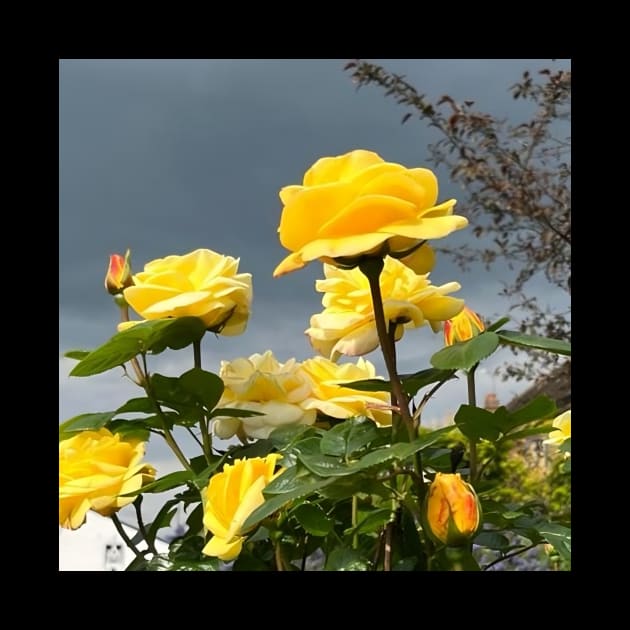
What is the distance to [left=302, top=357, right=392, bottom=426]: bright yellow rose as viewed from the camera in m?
0.84

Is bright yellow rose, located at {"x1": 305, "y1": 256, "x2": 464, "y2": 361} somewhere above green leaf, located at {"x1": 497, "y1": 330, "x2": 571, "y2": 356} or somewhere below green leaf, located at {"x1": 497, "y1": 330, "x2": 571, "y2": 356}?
above

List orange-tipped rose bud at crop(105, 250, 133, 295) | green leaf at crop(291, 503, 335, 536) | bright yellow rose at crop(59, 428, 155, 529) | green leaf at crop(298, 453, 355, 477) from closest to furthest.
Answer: green leaf at crop(298, 453, 355, 477) < green leaf at crop(291, 503, 335, 536) < bright yellow rose at crop(59, 428, 155, 529) < orange-tipped rose bud at crop(105, 250, 133, 295)

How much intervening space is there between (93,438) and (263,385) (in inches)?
7.6

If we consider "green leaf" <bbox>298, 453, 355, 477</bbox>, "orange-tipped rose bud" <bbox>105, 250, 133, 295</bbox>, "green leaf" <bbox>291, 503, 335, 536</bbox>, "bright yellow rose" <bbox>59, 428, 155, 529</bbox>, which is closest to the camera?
"green leaf" <bbox>298, 453, 355, 477</bbox>

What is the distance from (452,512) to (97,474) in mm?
385

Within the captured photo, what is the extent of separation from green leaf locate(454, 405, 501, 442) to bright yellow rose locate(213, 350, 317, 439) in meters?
0.22

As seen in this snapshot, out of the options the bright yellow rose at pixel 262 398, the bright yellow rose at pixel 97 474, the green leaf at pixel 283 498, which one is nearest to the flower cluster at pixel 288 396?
the bright yellow rose at pixel 262 398

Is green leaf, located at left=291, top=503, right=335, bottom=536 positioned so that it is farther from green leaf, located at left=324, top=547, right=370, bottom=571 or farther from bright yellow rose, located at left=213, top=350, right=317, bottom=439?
bright yellow rose, located at left=213, top=350, right=317, bottom=439

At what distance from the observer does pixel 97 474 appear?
81cm

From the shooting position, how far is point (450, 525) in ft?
2.01

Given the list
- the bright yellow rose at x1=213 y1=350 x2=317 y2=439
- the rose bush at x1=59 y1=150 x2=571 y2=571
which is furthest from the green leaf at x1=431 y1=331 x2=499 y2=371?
the bright yellow rose at x1=213 y1=350 x2=317 y2=439

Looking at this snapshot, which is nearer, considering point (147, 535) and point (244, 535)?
point (244, 535)
